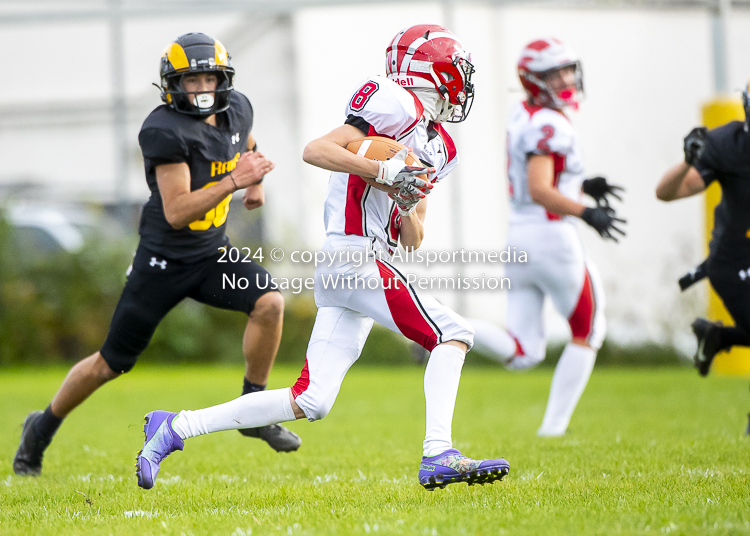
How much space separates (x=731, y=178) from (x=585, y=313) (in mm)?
1129

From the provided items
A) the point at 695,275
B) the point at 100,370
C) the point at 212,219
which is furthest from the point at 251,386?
the point at 695,275

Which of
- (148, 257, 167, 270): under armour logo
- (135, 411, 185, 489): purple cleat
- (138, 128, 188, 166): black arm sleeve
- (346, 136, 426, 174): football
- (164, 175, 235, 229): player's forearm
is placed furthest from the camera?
(148, 257, 167, 270): under armour logo

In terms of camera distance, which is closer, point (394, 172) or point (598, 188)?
point (394, 172)

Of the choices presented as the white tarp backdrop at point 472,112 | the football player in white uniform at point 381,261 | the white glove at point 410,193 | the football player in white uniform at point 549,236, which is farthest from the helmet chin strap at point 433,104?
the white tarp backdrop at point 472,112

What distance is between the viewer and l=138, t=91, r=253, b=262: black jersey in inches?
139

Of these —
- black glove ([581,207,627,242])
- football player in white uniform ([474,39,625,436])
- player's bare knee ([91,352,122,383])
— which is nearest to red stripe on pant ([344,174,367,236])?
player's bare knee ([91,352,122,383])

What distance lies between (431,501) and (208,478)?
1.18 metres

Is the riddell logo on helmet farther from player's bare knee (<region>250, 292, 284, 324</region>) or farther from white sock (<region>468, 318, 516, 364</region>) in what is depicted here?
white sock (<region>468, 318, 516, 364</region>)

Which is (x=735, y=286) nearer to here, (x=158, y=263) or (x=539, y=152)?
(x=539, y=152)

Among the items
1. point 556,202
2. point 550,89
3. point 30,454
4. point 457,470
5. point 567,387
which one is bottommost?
point 567,387

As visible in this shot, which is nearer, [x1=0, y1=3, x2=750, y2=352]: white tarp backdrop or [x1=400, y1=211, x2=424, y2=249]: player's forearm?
[x1=400, y1=211, x2=424, y2=249]: player's forearm

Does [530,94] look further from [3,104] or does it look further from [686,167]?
[3,104]

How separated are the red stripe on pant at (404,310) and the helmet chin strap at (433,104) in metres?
0.65

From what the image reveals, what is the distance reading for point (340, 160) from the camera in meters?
Answer: 2.93
